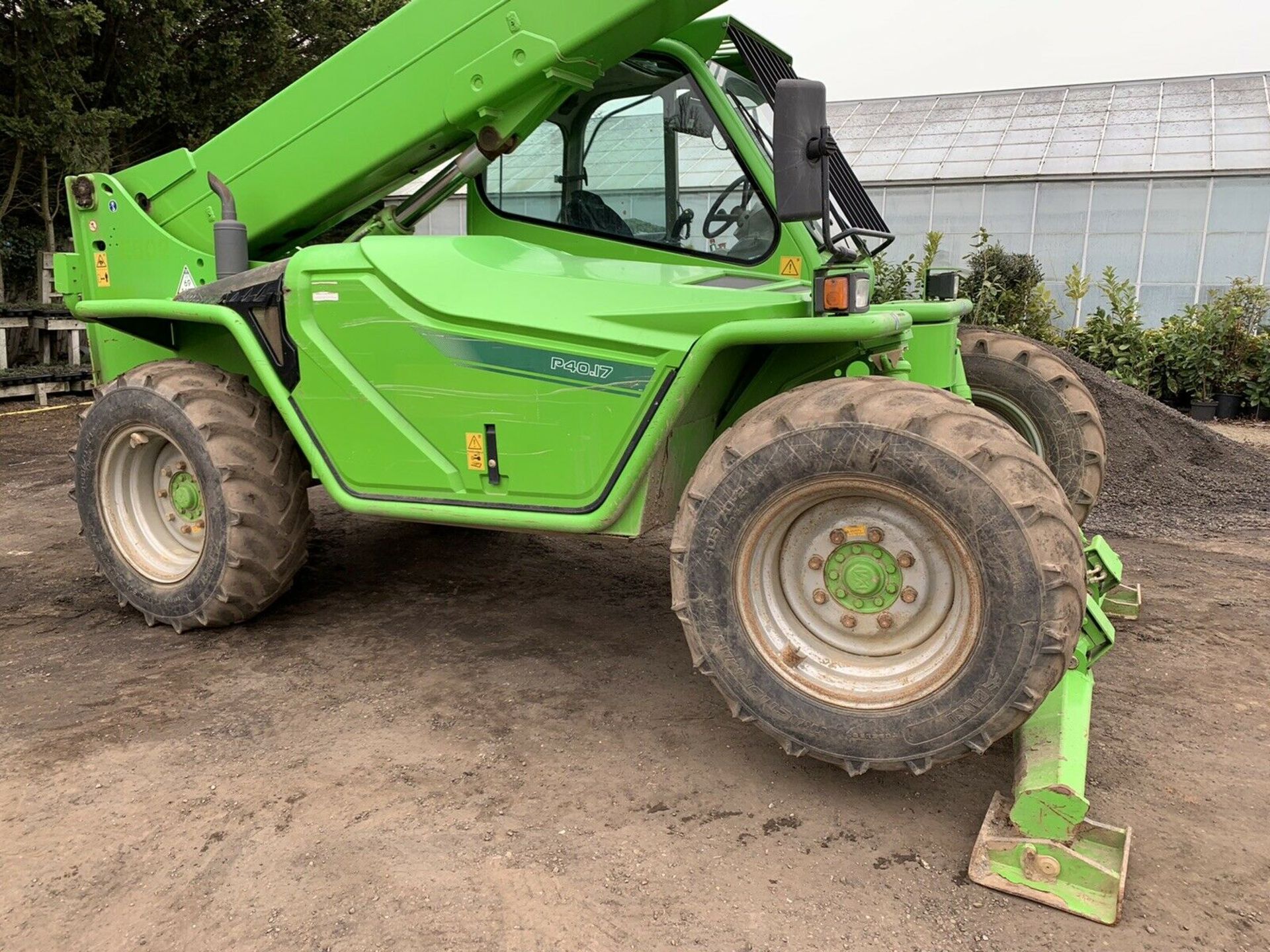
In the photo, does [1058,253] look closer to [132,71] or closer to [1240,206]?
[1240,206]

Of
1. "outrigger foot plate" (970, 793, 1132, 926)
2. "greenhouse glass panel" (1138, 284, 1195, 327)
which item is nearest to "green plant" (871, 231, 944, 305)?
"greenhouse glass panel" (1138, 284, 1195, 327)

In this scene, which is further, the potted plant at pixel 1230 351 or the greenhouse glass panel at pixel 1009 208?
the greenhouse glass panel at pixel 1009 208

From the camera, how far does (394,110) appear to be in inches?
147

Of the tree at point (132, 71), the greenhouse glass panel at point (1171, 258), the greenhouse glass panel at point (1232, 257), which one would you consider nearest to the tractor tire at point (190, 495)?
the tree at point (132, 71)

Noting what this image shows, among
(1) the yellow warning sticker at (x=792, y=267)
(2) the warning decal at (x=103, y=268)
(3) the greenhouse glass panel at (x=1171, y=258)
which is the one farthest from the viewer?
(3) the greenhouse glass panel at (x=1171, y=258)

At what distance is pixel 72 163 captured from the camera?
9.62m

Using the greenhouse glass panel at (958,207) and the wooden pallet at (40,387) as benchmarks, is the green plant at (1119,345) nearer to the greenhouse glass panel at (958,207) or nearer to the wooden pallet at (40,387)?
the greenhouse glass panel at (958,207)

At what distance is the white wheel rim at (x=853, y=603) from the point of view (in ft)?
8.72

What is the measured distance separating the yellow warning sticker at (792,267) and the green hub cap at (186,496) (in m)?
2.63

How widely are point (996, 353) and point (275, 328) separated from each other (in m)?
3.39

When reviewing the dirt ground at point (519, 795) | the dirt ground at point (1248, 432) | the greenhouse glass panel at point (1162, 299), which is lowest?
the dirt ground at point (519, 795)

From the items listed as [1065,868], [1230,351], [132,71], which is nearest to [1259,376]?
[1230,351]

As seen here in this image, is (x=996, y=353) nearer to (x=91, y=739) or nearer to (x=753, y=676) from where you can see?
(x=753, y=676)

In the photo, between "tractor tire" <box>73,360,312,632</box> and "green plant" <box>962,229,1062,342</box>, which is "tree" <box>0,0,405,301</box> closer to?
"tractor tire" <box>73,360,312,632</box>
